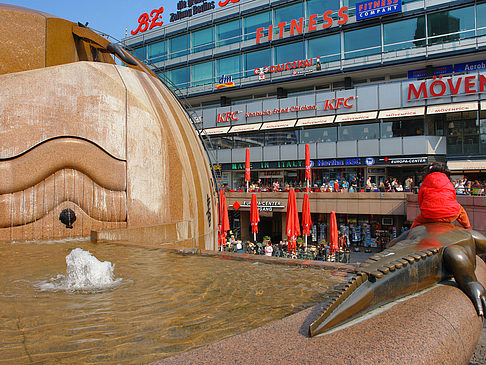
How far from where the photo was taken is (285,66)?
3328cm

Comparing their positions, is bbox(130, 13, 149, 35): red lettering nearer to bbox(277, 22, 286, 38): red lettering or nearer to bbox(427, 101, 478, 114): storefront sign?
bbox(277, 22, 286, 38): red lettering

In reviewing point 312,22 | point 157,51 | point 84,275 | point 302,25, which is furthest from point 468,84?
point 157,51

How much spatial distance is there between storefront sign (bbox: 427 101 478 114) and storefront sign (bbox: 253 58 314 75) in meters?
10.5

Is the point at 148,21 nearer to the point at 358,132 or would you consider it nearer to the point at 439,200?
the point at 358,132

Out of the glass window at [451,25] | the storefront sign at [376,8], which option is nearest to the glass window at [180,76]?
the storefront sign at [376,8]

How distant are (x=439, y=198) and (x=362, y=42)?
28902 millimetres

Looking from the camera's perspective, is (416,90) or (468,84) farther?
(416,90)

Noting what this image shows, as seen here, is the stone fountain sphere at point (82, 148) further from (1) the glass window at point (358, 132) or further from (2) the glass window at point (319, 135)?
(2) the glass window at point (319, 135)

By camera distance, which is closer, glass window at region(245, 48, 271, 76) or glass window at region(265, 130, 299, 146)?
glass window at region(265, 130, 299, 146)

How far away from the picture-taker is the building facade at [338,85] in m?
26.4

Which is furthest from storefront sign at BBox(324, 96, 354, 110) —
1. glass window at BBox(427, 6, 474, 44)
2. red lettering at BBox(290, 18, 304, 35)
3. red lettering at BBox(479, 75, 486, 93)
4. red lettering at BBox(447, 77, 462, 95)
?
red lettering at BBox(479, 75, 486, 93)

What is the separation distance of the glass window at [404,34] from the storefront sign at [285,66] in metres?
6.13

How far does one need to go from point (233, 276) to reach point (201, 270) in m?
0.57

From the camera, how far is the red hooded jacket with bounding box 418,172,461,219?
16.3 ft
